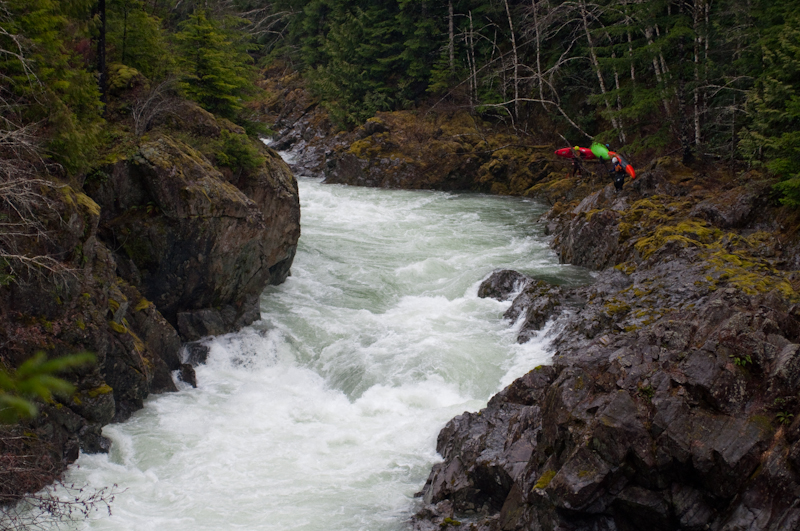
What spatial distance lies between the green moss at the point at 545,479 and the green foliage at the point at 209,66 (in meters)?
11.6

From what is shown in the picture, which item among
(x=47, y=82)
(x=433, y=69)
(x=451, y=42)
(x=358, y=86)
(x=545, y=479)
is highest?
(x=451, y=42)

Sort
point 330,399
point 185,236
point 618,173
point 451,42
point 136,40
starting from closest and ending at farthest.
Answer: point 330,399
point 185,236
point 136,40
point 618,173
point 451,42

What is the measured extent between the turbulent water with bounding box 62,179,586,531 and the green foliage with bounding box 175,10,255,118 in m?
4.78

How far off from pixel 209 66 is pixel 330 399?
8.83 metres

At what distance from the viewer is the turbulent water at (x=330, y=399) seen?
768 cm

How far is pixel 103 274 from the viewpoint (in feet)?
30.6

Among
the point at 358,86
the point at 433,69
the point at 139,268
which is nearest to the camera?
the point at 139,268

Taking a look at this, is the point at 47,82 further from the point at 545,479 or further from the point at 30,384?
the point at 30,384

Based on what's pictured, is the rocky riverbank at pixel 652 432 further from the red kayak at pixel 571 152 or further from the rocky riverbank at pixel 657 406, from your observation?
the red kayak at pixel 571 152

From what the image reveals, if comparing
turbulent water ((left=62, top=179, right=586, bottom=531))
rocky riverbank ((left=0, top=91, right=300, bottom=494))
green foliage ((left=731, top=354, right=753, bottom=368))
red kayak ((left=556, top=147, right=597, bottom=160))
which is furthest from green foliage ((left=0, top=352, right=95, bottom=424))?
red kayak ((left=556, top=147, right=597, bottom=160))

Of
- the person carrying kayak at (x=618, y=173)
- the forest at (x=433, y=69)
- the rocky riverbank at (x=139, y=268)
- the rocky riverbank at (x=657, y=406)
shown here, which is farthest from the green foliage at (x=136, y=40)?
the person carrying kayak at (x=618, y=173)

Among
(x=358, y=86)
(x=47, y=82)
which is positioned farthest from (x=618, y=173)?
(x=358, y=86)

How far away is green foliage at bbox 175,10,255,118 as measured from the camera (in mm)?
13953

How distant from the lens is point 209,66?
46.9ft
